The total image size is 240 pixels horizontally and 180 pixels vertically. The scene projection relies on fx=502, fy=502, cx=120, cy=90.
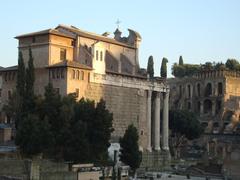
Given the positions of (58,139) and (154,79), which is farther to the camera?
(154,79)

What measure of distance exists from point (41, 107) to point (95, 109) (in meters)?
3.60

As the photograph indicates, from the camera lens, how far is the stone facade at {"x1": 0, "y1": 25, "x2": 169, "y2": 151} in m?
39.8

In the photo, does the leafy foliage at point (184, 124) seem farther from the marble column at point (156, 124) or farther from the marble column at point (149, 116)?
the marble column at point (149, 116)

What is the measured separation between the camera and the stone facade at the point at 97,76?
39750 millimetres

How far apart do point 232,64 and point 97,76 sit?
2013 inches

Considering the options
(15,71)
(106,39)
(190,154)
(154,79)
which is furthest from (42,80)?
(190,154)

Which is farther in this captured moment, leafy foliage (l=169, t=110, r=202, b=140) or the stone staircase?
leafy foliage (l=169, t=110, r=202, b=140)

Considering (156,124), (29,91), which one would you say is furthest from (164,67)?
(29,91)

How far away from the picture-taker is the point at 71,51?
42.1 metres

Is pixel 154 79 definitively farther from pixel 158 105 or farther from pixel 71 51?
pixel 71 51

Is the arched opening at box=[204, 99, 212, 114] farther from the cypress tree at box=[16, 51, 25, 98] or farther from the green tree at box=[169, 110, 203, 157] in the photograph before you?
the cypress tree at box=[16, 51, 25, 98]

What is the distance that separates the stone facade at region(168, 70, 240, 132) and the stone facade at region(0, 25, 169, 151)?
2387 centimetres

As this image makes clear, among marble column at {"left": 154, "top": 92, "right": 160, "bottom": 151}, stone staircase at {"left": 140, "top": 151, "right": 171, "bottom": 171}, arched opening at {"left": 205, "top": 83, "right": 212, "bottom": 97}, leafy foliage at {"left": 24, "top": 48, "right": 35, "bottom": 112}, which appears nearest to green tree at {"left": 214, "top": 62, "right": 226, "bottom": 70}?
arched opening at {"left": 205, "top": 83, "right": 212, "bottom": 97}

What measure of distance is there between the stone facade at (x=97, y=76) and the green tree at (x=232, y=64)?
40.5 metres
